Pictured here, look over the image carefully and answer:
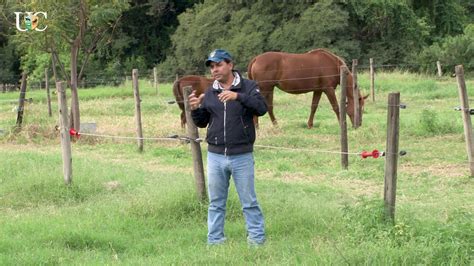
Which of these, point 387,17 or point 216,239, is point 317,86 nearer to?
point 216,239

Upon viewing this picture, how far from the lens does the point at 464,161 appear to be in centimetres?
1019

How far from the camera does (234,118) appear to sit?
5.63 m

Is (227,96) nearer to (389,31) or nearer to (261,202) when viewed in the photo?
(261,202)

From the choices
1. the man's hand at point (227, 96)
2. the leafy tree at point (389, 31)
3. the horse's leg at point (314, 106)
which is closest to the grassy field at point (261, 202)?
the horse's leg at point (314, 106)

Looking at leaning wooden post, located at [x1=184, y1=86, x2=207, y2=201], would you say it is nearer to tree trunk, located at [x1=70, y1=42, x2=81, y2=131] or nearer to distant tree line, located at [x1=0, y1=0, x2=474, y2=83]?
tree trunk, located at [x1=70, y1=42, x2=81, y2=131]

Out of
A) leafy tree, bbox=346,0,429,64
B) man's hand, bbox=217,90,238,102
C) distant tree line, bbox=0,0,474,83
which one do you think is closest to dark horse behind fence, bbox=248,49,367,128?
man's hand, bbox=217,90,238,102

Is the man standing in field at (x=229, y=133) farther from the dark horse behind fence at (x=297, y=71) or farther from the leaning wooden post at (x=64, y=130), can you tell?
the dark horse behind fence at (x=297, y=71)

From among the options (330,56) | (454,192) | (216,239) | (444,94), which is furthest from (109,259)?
(444,94)

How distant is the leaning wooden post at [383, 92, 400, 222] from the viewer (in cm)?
564

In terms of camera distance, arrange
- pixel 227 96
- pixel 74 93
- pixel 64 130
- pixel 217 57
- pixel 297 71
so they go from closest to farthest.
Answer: pixel 227 96 < pixel 217 57 < pixel 64 130 < pixel 74 93 < pixel 297 71

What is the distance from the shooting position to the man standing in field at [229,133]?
18.4 ft

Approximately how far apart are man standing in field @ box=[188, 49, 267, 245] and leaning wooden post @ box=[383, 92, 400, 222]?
3.47 ft

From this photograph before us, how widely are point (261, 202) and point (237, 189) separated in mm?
1480

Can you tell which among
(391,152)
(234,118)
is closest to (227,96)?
(234,118)
